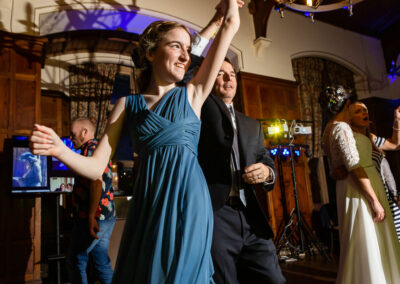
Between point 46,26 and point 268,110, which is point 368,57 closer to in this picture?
point 268,110

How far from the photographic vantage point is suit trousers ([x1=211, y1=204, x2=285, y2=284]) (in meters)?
1.34

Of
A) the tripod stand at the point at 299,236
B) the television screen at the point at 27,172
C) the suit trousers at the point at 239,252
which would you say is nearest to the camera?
the suit trousers at the point at 239,252

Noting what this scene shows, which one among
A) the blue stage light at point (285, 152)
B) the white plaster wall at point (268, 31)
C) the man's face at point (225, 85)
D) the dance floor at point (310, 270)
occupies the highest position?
the white plaster wall at point (268, 31)

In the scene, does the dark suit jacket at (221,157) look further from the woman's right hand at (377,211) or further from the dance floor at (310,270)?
the dance floor at (310,270)

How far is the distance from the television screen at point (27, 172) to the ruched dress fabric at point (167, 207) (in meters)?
3.15

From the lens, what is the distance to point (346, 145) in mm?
2164

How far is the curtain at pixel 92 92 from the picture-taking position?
246 inches

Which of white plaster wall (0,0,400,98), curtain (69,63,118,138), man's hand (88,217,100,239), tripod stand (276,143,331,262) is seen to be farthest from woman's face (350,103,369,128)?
curtain (69,63,118,138)

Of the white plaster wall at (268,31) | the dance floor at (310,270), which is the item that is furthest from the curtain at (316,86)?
the dance floor at (310,270)

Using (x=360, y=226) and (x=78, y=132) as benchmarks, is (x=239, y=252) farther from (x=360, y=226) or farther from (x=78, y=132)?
(x=78, y=132)

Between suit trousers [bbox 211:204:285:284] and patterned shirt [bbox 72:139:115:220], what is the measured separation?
1.48 meters

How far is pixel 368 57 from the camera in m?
7.74

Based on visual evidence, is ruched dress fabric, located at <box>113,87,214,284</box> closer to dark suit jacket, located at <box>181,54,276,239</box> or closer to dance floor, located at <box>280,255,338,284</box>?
dark suit jacket, located at <box>181,54,276,239</box>

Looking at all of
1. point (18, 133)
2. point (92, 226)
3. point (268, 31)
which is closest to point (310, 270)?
point (92, 226)
